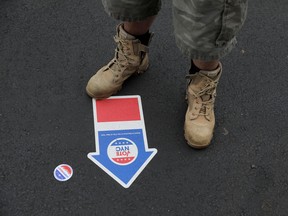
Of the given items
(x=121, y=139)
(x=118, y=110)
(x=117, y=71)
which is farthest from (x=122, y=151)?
(x=117, y=71)

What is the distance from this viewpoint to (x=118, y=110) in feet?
4.90

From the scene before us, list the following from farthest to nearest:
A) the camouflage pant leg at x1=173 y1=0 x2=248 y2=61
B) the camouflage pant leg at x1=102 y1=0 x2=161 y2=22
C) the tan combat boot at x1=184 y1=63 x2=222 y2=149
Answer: the tan combat boot at x1=184 y1=63 x2=222 y2=149
the camouflage pant leg at x1=102 y1=0 x2=161 y2=22
the camouflage pant leg at x1=173 y1=0 x2=248 y2=61

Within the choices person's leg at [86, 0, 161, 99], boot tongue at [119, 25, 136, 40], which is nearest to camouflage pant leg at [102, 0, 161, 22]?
person's leg at [86, 0, 161, 99]

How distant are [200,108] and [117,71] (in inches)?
12.0

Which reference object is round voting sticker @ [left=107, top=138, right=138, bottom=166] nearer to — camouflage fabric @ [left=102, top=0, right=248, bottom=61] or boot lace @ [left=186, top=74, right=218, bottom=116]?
boot lace @ [left=186, top=74, right=218, bottom=116]

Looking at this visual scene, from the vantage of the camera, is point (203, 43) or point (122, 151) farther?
point (122, 151)

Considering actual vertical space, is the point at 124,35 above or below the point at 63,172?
above

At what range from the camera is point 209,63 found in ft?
4.33

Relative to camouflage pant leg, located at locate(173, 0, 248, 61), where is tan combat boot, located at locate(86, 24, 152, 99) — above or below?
below

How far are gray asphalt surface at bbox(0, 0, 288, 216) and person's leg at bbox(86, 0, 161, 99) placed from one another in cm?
Result: 6

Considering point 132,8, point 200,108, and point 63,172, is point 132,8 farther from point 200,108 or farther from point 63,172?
point 63,172

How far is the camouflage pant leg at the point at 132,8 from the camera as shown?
1260 millimetres

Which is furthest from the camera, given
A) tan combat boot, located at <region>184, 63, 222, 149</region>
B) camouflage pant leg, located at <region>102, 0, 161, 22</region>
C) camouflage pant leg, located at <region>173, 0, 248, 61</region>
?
tan combat boot, located at <region>184, 63, 222, 149</region>

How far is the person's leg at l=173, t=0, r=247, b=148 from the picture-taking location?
3.56 ft
